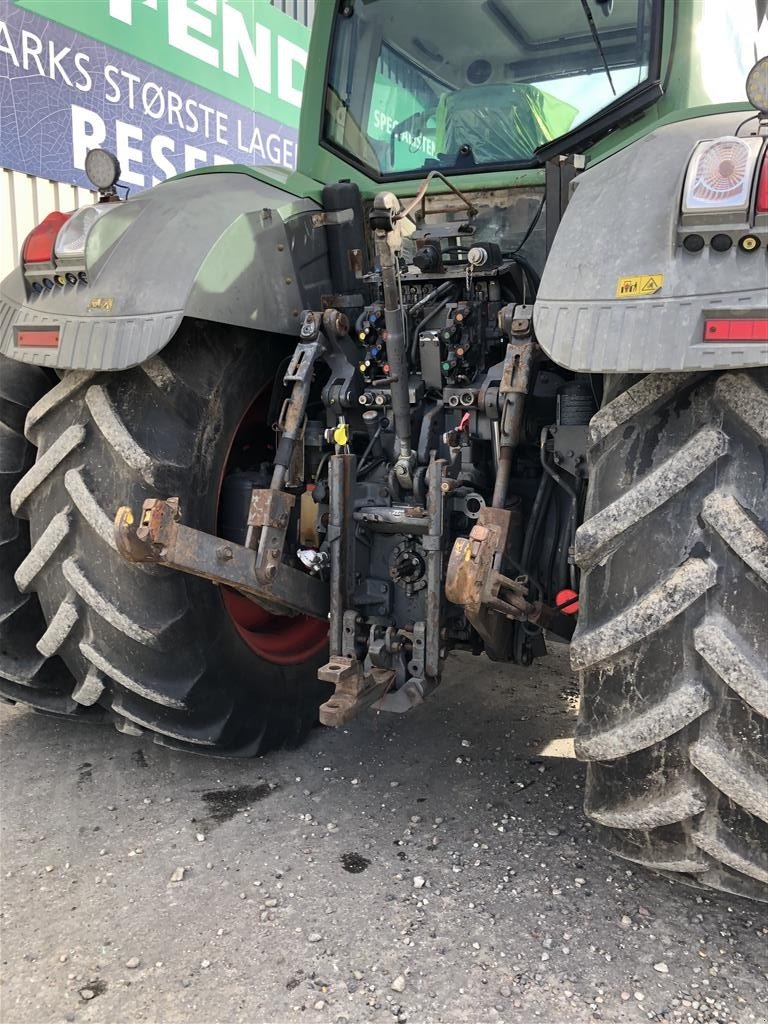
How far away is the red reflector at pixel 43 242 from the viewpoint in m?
2.38

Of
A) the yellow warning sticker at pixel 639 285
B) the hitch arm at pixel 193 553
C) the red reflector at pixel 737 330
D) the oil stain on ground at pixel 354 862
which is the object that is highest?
the yellow warning sticker at pixel 639 285

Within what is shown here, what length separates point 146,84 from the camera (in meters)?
6.03

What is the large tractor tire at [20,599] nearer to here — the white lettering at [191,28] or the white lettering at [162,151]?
the white lettering at [162,151]

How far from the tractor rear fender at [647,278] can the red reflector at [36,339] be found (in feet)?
4.15

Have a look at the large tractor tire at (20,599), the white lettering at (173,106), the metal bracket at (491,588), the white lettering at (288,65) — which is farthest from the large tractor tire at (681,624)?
the white lettering at (288,65)

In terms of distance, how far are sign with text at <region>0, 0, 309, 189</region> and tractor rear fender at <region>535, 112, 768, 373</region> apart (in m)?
4.51

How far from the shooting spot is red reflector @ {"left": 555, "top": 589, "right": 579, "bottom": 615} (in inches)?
88.0

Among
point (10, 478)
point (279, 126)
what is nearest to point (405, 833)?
point (10, 478)

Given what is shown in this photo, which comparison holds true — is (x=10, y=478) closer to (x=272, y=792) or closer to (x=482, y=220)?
(x=272, y=792)

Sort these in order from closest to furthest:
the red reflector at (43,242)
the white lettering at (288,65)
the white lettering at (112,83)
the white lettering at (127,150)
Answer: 1. the red reflector at (43,242)
2. the white lettering at (112,83)
3. the white lettering at (127,150)
4. the white lettering at (288,65)

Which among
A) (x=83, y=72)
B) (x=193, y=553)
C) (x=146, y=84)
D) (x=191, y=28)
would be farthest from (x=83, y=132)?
(x=193, y=553)

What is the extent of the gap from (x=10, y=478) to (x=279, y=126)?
19.2 ft

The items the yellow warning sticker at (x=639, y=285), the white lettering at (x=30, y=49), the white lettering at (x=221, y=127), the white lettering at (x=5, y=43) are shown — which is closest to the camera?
the yellow warning sticker at (x=639, y=285)

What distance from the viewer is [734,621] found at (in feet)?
5.29
